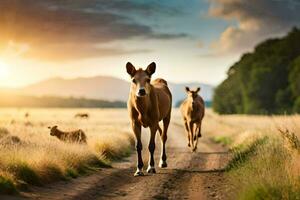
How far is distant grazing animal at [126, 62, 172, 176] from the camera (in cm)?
1667

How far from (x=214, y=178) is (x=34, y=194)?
18.0 ft

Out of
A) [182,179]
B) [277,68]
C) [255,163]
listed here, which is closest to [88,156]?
[182,179]

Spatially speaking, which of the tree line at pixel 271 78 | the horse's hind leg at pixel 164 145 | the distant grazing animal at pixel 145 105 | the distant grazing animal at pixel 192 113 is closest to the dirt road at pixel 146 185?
the horse's hind leg at pixel 164 145

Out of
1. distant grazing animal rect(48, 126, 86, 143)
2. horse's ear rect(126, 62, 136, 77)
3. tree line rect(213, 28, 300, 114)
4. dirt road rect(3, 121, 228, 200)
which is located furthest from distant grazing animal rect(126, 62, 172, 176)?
tree line rect(213, 28, 300, 114)

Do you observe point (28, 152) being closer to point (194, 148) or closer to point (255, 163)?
point (255, 163)

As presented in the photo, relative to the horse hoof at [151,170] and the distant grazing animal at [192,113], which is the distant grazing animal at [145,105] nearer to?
the horse hoof at [151,170]

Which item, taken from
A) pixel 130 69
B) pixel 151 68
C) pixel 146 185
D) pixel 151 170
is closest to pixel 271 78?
pixel 151 170

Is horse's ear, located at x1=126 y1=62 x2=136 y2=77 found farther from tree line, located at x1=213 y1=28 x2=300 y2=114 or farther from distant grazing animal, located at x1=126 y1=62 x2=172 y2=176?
tree line, located at x1=213 y1=28 x2=300 y2=114

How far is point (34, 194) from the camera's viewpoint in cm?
1309

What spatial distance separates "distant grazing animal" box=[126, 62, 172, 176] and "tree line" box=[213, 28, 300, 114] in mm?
62138

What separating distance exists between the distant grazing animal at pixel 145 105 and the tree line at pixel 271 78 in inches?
2446

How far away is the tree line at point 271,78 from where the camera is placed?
3366 inches

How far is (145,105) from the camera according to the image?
17.7 metres

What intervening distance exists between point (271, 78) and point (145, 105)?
74.8 metres
